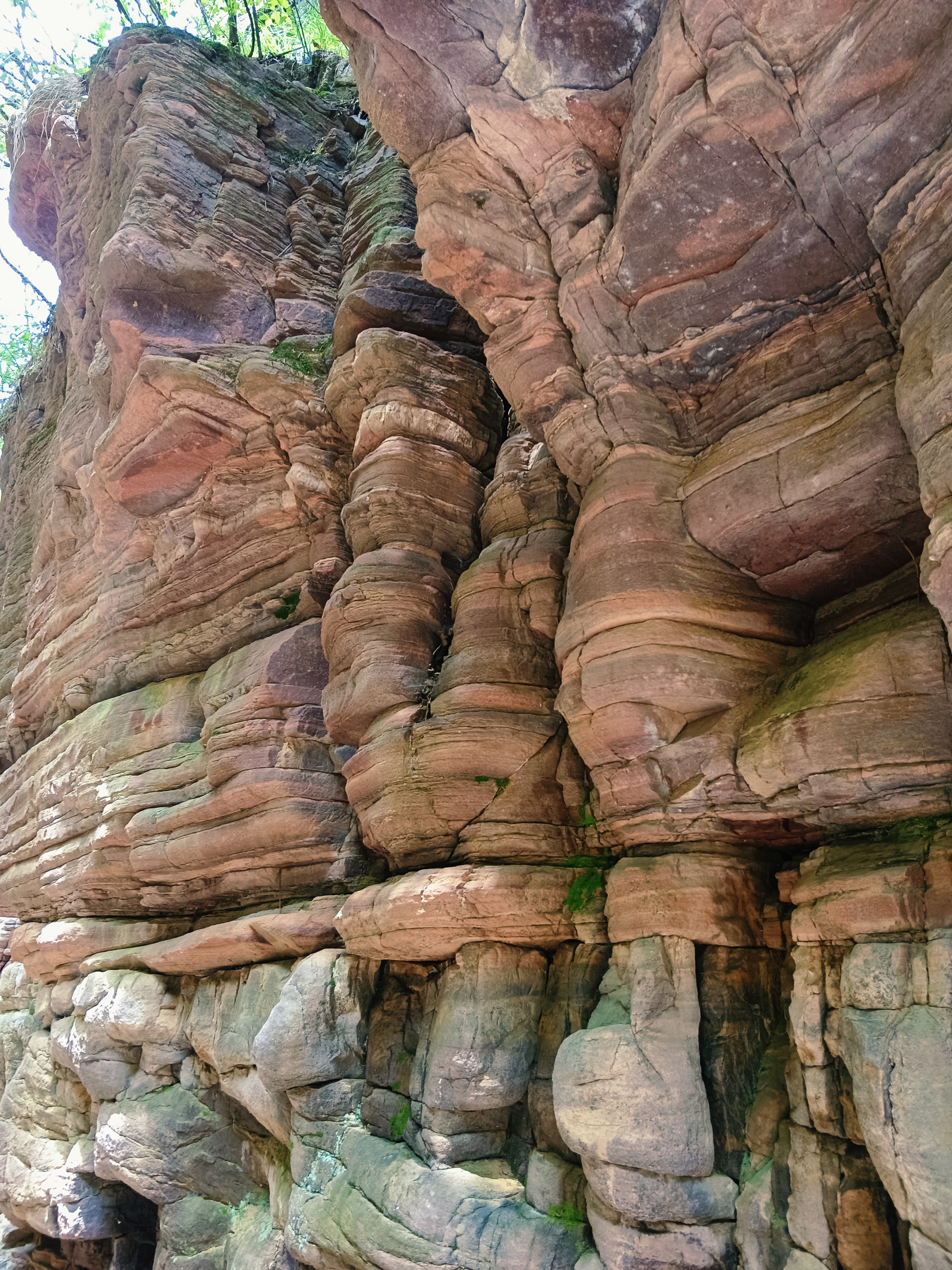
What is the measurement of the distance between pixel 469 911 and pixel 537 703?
2083 millimetres

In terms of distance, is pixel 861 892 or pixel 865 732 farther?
pixel 865 732

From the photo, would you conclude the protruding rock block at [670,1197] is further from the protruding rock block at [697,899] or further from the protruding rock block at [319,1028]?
the protruding rock block at [319,1028]

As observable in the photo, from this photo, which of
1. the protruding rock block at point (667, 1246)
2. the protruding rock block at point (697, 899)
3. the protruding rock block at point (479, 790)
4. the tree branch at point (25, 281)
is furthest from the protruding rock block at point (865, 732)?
the tree branch at point (25, 281)

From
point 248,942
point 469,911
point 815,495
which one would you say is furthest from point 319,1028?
point 815,495

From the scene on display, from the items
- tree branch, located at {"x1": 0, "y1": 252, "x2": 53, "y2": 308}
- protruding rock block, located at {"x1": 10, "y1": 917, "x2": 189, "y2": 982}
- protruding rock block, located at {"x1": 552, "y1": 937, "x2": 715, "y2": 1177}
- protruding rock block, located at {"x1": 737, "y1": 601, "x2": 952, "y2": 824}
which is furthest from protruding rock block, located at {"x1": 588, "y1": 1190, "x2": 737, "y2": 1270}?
tree branch, located at {"x1": 0, "y1": 252, "x2": 53, "y2": 308}

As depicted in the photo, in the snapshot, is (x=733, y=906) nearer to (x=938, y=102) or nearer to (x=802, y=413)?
(x=802, y=413)

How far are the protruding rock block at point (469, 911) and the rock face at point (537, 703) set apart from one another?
0.15ft

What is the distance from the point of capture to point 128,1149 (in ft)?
29.7

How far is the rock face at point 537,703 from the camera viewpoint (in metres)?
5.00

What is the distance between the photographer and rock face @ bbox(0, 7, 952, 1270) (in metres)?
5.00

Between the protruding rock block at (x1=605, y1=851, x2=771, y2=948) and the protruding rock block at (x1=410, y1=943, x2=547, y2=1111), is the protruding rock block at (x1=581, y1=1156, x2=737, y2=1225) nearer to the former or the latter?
the protruding rock block at (x1=410, y1=943, x2=547, y2=1111)

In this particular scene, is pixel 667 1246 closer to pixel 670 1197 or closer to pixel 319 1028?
pixel 670 1197

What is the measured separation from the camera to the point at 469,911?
269 inches

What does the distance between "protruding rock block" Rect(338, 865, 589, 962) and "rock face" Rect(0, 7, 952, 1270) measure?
0.05m
